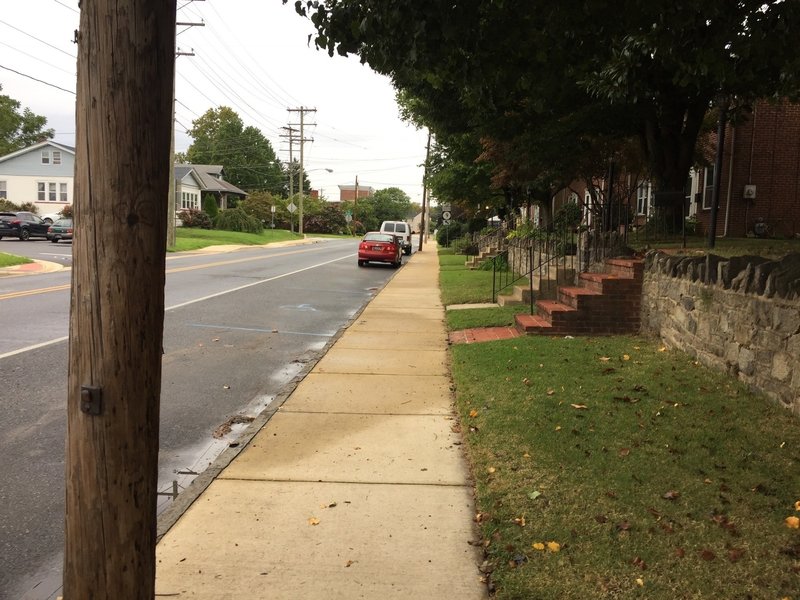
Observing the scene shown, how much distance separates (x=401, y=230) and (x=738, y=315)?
33.9 metres

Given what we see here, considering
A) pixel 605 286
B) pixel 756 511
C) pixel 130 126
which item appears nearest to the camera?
pixel 130 126

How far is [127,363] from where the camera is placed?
215 centimetres

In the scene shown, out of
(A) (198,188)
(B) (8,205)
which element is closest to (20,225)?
(B) (8,205)

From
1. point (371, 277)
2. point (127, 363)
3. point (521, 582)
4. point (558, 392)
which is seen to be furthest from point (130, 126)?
point (371, 277)

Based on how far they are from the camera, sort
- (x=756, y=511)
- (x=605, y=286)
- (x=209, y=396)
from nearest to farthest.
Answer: (x=756, y=511), (x=209, y=396), (x=605, y=286)

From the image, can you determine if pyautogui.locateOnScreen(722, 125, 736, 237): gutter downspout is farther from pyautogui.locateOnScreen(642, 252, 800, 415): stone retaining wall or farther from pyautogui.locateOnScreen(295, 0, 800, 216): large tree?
pyautogui.locateOnScreen(642, 252, 800, 415): stone retaining wall

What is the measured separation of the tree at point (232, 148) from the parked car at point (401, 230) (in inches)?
2587

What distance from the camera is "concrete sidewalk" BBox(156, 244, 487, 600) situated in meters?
3.20

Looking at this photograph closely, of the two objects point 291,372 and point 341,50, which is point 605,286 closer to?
point 291,372

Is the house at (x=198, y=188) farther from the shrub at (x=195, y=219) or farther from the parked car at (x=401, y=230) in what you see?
the parked car at (x=401, y=230)

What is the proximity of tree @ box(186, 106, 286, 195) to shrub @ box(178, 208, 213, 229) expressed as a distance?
47426 millimetres

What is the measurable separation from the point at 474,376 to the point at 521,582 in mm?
3977

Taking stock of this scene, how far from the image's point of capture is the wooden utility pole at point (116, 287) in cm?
207

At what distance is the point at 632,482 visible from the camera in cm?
406
